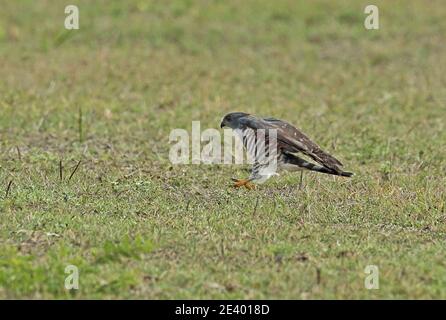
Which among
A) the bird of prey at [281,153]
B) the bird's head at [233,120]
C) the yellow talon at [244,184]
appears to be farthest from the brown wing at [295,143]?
the yellow talon at [244,184]

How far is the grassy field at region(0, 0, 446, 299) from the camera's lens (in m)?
6.45

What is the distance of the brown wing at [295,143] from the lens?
27.5 ft

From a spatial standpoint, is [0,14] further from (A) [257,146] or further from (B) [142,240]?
(B) [142,240]

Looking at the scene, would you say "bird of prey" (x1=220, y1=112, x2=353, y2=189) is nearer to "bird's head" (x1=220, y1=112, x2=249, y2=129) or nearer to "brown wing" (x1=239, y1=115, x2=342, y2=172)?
"brown wing" (x1=239, y1=115, x2=342, y2=172)

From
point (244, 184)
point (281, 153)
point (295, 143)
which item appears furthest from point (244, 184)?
point (295, 143)

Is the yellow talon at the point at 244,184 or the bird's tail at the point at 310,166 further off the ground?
the bird's tail at the point at 310,166

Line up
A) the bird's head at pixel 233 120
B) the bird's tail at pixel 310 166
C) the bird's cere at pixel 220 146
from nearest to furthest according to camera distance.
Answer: the bird's tail at pixel 310 166, the bird's cere at pixel 220 146, the bird's head at pixel 233 120

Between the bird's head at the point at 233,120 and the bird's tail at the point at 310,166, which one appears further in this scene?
the bird's head at the point at 233,120

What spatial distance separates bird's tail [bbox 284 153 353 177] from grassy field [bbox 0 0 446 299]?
174 mm

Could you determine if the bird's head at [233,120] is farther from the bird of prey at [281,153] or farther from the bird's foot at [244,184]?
the bird's foot at [244,184]

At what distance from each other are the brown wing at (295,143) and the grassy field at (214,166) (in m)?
0.27
